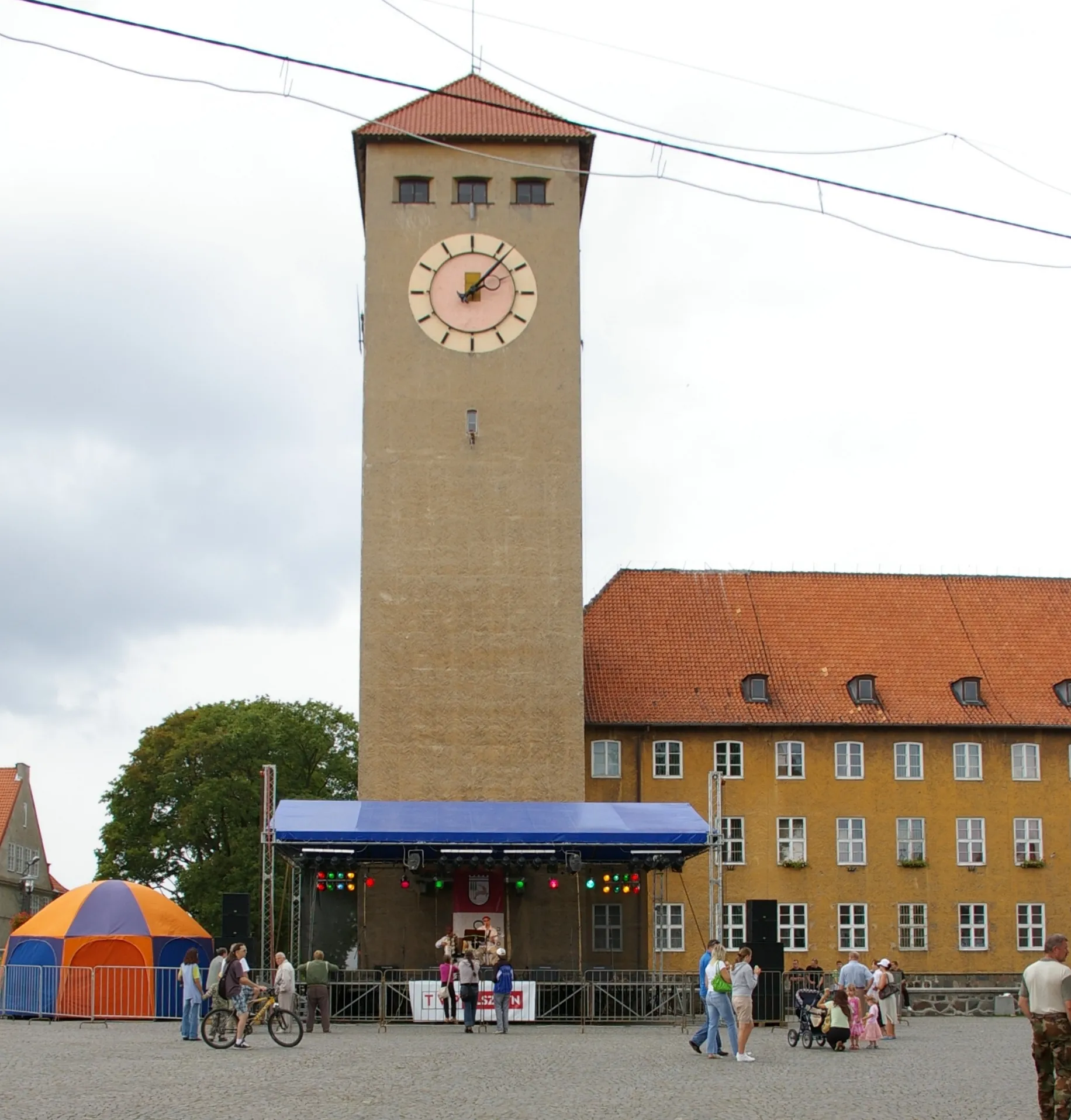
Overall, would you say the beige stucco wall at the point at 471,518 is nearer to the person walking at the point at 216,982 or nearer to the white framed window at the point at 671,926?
the white framed window at the point at 671,926

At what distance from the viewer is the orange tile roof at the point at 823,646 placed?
47.7 metres

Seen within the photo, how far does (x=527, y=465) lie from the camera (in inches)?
1709

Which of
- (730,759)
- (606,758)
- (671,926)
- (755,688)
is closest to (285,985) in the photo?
(671,926)

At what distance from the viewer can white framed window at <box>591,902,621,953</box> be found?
A: 1761 inches

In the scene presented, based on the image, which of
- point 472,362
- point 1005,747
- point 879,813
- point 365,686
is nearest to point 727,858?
point 879,813

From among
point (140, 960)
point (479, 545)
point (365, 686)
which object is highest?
point (479, 545)

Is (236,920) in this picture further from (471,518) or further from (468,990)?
(471,518)

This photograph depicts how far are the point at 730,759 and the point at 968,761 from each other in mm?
6805

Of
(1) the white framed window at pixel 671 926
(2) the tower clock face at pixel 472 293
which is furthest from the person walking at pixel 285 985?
(2) the tower clock face at pixel 472 293

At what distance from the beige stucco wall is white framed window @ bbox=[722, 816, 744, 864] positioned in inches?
247

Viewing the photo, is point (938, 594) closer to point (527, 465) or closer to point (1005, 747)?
point (1005, 747)

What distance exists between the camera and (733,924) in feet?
152

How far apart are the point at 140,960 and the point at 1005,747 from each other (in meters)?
24.4

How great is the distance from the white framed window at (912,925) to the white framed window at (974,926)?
1.05 m
